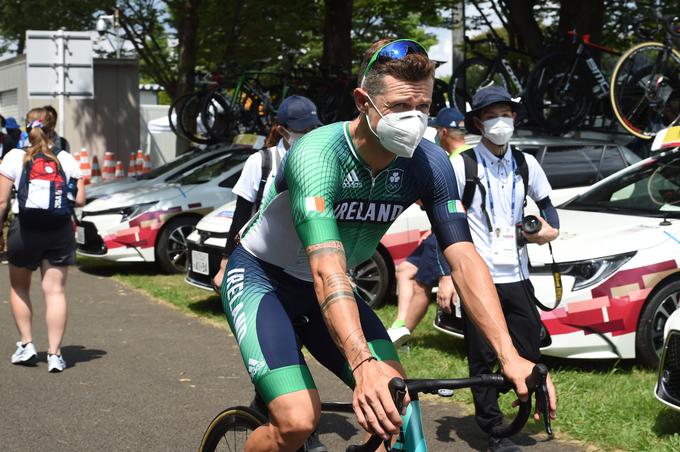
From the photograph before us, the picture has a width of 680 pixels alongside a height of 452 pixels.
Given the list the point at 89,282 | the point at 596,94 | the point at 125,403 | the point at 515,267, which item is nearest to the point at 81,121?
the point at 89,282

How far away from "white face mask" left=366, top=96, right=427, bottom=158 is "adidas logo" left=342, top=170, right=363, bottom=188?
152mm

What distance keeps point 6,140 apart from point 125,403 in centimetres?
1049

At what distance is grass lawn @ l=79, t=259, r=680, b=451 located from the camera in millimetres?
5496

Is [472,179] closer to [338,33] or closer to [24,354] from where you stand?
[24,354]

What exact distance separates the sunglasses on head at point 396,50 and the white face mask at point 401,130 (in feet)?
0.45

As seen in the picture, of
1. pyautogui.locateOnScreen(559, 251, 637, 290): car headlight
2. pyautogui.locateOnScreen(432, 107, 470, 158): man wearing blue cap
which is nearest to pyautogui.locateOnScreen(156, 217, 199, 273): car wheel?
pyautogui.locateOnScreen(432, 107, 470, 158): man wearing blue cap

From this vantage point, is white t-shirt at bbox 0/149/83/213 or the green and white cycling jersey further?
white t-shirt at bbox 0/149/83/213

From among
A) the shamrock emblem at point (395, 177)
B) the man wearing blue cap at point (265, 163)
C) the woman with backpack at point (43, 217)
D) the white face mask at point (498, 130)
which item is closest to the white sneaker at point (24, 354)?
the woman with backpack at point (43, 217)

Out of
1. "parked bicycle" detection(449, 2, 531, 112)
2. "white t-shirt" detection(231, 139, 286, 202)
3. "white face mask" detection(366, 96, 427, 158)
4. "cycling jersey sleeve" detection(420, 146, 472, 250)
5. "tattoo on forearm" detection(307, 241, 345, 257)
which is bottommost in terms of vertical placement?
"white t-shirt" detection(231, 139, 286, 202)

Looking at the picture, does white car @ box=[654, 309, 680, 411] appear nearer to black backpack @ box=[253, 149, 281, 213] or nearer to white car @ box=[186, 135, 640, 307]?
black backpack @ box=[253, 149, 281, 213]

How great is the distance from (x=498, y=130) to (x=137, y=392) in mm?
3080

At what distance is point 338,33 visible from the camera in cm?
1730

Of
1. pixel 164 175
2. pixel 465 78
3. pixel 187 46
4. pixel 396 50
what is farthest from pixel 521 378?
pixel 187 46

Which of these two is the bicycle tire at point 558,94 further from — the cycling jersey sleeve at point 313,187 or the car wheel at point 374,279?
the cycling jersey sleeve at point 313,187
